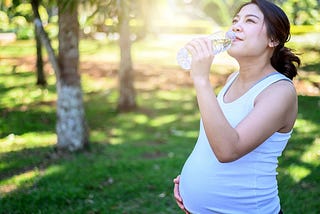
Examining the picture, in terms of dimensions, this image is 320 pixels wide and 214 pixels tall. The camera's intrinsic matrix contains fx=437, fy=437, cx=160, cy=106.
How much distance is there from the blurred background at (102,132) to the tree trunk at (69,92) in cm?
1

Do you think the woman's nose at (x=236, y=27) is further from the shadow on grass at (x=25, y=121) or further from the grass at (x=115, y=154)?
the shadow on grass at (x=25, y=121)

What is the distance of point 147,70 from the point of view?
12.9m

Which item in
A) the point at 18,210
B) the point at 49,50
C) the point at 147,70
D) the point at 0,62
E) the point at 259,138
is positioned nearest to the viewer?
Result: the point at 259,138

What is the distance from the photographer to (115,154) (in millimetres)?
5688

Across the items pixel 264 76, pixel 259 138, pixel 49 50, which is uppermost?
pixel 264 76

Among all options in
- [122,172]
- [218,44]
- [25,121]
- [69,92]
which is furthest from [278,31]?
[25,121]

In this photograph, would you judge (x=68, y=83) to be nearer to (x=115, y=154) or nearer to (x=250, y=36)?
(x=115, y=154)

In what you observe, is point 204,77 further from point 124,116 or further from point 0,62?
point 0,62

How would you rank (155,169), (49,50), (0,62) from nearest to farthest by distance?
(155,169)
(49,50)
(0,62)

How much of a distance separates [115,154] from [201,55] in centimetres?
431

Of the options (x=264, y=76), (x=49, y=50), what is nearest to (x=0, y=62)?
(x=49, y=50)

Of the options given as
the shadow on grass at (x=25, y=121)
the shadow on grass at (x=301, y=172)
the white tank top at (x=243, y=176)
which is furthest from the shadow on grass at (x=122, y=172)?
the white tank top at (x=243, y=176)

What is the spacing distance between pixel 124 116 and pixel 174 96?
1995mm

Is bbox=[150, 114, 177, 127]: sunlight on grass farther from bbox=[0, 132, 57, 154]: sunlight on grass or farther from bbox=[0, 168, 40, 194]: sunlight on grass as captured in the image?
bbox=[0, 168, 40, 194]: sunlight on grass
